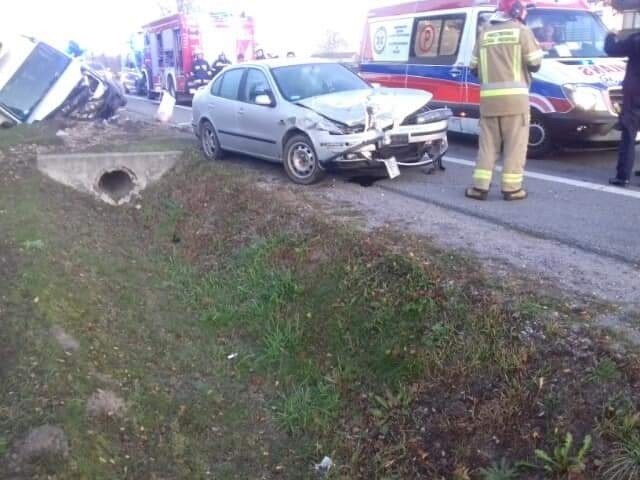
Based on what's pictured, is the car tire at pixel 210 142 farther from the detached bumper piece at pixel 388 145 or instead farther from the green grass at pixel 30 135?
the green grass at pixel 30 135

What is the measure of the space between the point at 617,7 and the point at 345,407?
8753mm

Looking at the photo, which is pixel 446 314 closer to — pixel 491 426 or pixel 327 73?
pixel 491 426

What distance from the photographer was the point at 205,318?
17.7ft

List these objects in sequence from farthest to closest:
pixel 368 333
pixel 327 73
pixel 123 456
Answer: pixel 327 73 → pixel 368 333 → pixel 123 456

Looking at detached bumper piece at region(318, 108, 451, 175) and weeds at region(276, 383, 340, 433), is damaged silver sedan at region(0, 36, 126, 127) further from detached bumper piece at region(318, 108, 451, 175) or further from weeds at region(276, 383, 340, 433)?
weeds at region(276, 383, 340, 433)

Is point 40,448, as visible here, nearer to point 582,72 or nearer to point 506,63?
point 506,63

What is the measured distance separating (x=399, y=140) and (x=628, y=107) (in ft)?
7.83

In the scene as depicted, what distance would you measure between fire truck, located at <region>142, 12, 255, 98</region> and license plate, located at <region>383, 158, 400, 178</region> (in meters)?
14.9

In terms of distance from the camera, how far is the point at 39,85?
1339cm

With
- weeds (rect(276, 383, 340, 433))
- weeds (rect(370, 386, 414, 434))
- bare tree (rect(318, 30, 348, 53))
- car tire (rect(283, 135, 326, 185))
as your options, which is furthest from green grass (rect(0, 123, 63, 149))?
bare tree (rect(318, 30, 348, 53))

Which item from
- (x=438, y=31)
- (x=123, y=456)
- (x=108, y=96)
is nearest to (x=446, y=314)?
(x=123, y=456)

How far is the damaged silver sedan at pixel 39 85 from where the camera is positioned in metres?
13.0

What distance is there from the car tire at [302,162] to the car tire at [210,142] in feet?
6.35

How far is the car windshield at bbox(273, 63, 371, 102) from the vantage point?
309 inches
